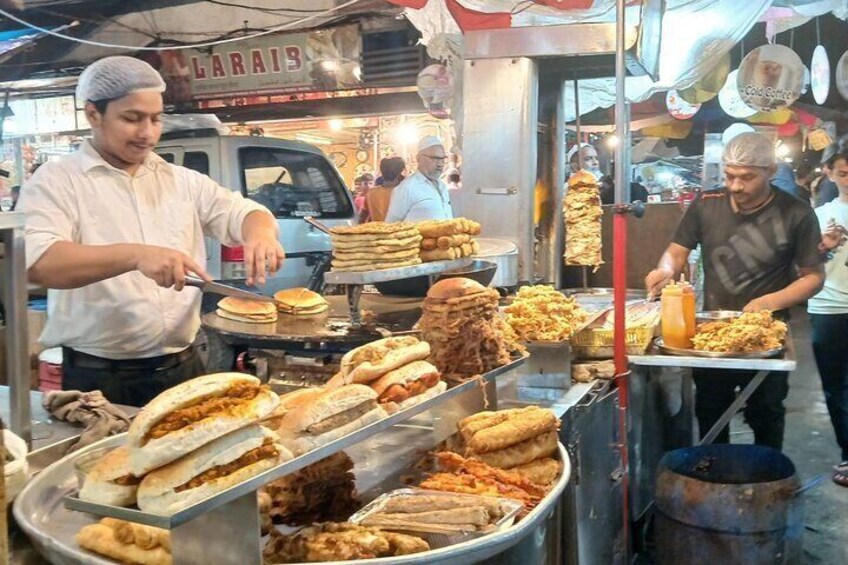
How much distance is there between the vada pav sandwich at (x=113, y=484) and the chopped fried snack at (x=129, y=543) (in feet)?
0.37

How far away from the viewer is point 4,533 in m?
1.29

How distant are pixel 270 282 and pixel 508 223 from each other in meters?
2.38

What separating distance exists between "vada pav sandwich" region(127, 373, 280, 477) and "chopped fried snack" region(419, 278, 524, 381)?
2.67 feet

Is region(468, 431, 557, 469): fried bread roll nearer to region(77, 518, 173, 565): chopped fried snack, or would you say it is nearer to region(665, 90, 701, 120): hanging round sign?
region(77, 518, 173, 565): chopped fried snack

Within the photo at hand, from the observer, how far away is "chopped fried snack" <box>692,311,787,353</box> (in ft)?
10.5

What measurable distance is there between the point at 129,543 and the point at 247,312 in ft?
8.29

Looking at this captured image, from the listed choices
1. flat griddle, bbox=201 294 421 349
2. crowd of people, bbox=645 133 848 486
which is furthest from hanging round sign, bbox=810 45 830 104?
flat griddle, bbox=201 294 421 349

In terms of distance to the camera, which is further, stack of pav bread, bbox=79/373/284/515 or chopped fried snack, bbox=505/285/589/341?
chopped fried snack, bbox=505/285/589/341

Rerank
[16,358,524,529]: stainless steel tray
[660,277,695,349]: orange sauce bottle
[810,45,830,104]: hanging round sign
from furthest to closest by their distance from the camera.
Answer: [810,45,830,104]: hanging round sign → [660,277,695,349]: orange sauce bottle → [16,358,524,529]: stainless steel tray

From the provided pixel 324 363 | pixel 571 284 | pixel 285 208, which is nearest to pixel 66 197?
pixel 324 363

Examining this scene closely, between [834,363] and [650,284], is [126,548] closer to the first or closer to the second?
[650,284]

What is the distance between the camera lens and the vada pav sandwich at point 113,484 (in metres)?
1.29

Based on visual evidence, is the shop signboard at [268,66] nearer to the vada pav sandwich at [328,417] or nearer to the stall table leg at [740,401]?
the stall table leg at [740,401]

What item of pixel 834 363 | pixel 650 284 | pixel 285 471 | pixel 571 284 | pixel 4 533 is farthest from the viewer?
pixel 571 284
